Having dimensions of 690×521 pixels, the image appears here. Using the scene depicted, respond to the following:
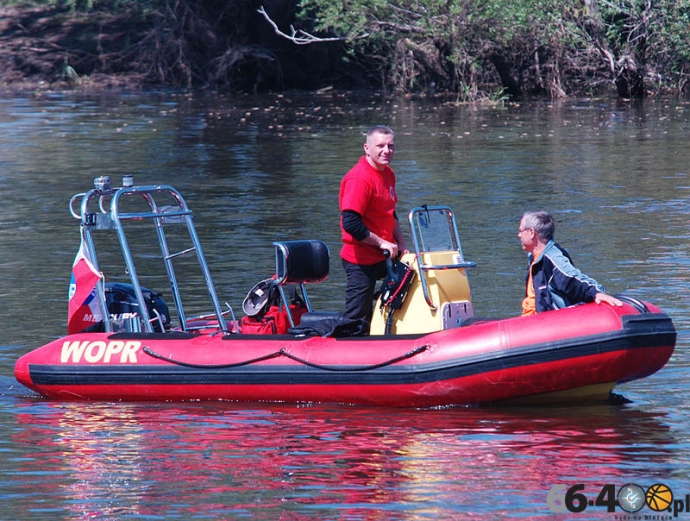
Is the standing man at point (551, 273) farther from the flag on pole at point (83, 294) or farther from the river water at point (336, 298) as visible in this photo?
the flag on pole at point (83, 294)

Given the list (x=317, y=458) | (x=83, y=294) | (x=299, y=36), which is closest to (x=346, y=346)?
(x=317, y=458)

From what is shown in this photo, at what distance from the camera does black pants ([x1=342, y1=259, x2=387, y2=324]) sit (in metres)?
7.68

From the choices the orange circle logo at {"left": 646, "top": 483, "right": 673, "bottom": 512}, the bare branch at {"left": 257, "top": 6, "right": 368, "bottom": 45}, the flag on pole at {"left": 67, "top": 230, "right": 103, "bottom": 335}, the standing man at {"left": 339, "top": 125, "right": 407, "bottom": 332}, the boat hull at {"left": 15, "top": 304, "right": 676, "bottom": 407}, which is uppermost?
the bare branch at {"left": 257, "top": 6, "right": 368, "bottom": 45}

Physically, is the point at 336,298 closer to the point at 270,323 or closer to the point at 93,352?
Result: the point at 270,323

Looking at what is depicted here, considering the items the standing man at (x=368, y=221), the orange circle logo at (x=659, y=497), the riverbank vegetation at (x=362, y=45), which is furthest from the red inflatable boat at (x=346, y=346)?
the riverbank vegetation at (x=362, y=45)

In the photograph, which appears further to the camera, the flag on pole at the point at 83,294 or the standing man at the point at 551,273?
the flag on pole at the point at 83,294

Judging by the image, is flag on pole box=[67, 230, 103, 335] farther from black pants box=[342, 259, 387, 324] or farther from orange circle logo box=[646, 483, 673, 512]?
orange circle logo box=[646, 483, 673, 512]

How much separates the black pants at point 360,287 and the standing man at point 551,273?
95cm

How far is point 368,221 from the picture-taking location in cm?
763

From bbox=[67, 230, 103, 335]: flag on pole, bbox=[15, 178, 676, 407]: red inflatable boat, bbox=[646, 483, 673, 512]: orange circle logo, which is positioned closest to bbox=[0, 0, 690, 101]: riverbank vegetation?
bbox=[15, 178, 676, 407]: red inflatable boat

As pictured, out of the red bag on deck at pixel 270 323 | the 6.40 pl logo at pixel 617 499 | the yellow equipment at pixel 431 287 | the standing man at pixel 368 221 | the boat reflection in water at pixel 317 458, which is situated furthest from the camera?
the red bag on deck at pixel 270 323

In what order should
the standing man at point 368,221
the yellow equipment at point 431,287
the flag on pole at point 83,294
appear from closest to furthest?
the standing man at point 368,221 → the yellow equipment at point 431,287 → the flag on pole at point 83,294

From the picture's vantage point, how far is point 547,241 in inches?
284

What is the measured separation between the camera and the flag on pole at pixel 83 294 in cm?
799
